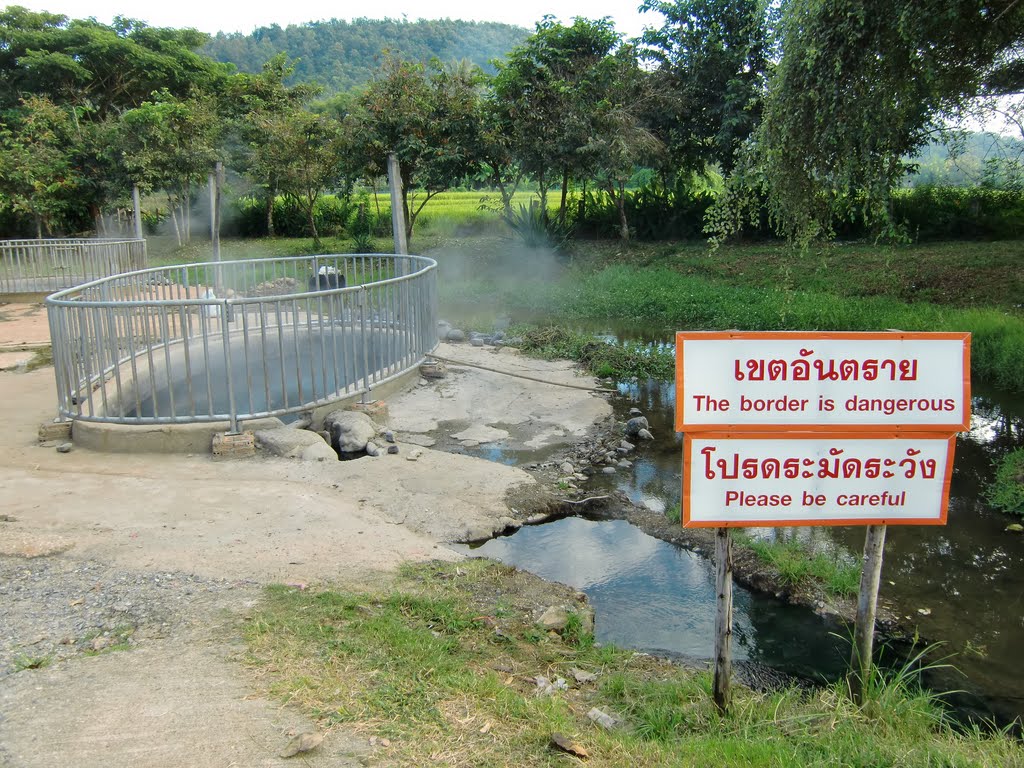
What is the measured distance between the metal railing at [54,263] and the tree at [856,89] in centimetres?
1276

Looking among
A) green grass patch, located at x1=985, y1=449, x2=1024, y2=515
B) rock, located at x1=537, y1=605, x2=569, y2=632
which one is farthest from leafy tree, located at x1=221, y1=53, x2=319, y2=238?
rock, located at x1=537, y1=605, x2=569, y2=632

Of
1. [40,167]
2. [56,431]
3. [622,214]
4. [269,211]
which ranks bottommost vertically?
[56,431]

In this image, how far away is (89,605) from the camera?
4.59 m

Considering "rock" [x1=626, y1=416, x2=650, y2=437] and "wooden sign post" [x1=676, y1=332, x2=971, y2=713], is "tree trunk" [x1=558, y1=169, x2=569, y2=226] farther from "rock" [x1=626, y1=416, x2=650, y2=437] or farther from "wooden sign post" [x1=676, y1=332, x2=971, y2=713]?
"wooden sign post" [x1=676, y1=332, x2=971, y2=713]

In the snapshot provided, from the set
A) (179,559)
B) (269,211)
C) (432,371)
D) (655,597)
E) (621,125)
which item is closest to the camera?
(179,559)

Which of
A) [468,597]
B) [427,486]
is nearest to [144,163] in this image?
[427,486]

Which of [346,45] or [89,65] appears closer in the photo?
[89,65]

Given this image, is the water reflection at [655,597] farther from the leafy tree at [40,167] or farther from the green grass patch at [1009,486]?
the leafy tree at [40,167]

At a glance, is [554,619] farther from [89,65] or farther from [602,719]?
[89,65]

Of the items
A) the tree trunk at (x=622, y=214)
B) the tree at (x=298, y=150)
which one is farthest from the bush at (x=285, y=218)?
the tree trunk at (x=622, y=214)

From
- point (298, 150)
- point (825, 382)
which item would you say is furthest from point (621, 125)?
point (825, 382)

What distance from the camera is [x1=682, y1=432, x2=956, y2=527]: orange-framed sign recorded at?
12.0ft

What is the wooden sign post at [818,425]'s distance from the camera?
3.62 meters

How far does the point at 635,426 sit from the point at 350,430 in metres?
3.08
